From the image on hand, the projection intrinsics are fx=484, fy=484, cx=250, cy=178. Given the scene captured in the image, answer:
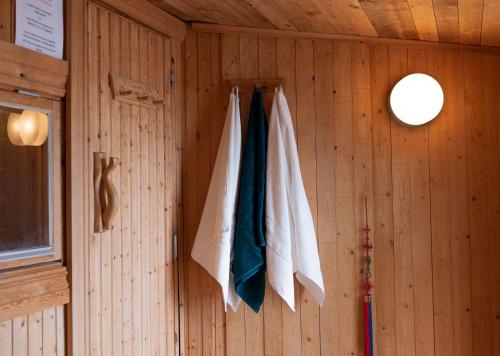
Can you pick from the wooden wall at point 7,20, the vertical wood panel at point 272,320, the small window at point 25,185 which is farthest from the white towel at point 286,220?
the wooden wall at point 7,20

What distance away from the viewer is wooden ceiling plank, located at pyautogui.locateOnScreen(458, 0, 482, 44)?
164 centimetres

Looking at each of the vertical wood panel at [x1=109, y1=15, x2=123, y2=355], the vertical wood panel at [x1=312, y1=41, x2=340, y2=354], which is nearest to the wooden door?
the vertical wood panel at [x1=109, y1=15, x2=123, y2=355]

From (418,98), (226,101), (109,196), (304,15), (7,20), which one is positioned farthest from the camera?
(226,101)

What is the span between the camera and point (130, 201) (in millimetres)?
1827

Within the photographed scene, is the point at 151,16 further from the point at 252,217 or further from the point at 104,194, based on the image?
the point at 252,217

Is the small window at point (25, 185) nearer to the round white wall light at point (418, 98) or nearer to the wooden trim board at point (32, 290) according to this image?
the wooden trim board at point (32, 290)

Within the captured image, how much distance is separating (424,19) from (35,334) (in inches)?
66.9

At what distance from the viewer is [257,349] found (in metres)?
2.10

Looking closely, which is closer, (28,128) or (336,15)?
(28,128)

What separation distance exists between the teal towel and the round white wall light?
587 mm

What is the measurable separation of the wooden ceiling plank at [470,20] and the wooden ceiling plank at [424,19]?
9 cm

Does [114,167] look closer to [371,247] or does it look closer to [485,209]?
[371,247]

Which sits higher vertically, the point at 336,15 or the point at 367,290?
the point at 336,15

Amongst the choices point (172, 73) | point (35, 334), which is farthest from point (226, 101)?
point (35, 334)
